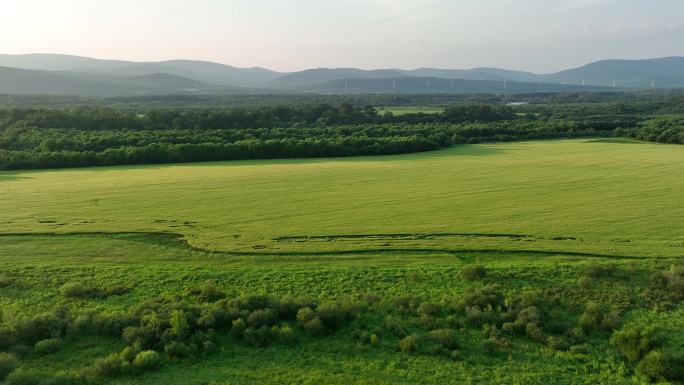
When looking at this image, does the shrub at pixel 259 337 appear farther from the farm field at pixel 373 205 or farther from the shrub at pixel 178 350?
the farm field at pixel 373 205

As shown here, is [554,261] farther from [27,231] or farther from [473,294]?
[27,231]

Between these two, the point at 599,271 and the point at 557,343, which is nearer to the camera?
the point at 557,343

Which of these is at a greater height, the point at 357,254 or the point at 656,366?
the point at 357,254

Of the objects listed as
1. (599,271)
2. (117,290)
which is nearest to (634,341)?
(599,271)

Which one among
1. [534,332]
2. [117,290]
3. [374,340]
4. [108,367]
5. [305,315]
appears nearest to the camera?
[108,367]

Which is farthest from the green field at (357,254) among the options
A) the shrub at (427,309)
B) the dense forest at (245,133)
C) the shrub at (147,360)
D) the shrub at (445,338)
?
the dense forest at (245,133)

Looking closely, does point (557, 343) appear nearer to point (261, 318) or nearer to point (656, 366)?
point (656, 366)

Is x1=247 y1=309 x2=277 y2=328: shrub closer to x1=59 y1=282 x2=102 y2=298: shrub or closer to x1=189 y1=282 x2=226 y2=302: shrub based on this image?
x1=189 y1=282 x2=226 y2=302: shrub
